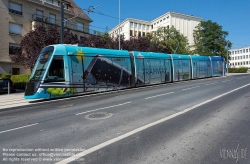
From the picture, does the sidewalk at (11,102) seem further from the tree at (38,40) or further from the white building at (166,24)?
the white building at (166,24)

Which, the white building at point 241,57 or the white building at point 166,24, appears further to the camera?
the white building at point 241,57

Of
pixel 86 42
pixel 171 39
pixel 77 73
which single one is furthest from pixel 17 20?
pixel 171 39

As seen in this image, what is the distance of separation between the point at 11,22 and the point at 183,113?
94.4ft

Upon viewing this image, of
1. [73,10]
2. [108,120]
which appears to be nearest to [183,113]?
[108,120]

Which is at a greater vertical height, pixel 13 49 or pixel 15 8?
pixel 15 8

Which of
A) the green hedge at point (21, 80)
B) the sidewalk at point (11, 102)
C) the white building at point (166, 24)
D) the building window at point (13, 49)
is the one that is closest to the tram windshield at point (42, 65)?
the sidewalk at point (11, 102)

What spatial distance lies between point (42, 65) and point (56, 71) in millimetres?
873

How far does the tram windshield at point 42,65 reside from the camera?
10795mm

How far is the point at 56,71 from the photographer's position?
1109 cm

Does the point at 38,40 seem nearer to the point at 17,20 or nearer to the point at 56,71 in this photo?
the point at 17,20

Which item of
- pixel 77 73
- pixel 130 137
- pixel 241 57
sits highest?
pixel 241 57

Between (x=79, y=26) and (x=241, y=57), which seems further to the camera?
(x=241, y=57)

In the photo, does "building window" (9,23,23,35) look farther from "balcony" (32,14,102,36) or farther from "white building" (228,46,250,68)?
"white building" (228,46,250,68)

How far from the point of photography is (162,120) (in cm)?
627
